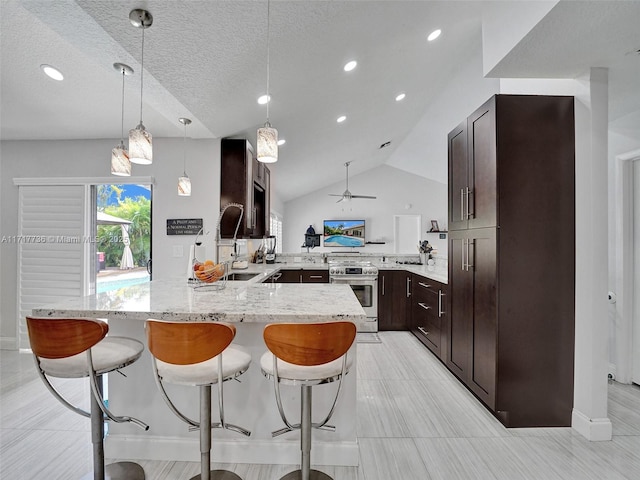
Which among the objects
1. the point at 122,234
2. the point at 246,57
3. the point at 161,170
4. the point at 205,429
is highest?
the point at 246,57

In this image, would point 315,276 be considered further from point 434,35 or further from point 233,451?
point 434,35

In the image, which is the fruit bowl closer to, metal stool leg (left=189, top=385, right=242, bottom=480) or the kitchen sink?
metal stool leg (left=189, top=385, right=242, bottom=480)

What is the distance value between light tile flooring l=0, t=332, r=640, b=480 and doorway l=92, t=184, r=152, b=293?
124cm

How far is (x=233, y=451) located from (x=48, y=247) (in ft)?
11.0

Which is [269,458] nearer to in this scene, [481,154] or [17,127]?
[481,154]

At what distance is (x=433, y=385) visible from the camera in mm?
2773

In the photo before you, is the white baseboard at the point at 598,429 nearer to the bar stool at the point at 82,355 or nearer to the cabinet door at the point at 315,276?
the bar stool at the point at 82,355

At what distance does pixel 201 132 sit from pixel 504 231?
2770 mm

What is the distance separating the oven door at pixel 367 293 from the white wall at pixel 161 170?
6.52 feet

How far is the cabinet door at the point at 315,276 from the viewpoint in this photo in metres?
4.68

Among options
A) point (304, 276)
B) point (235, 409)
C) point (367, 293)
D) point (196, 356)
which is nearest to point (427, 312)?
point (367, 293)

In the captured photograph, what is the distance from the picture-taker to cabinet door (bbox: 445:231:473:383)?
2.54 metres

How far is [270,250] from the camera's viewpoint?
17.1 feet

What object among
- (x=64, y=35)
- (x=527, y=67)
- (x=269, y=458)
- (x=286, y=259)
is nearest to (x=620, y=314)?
(x=527, y=67)
